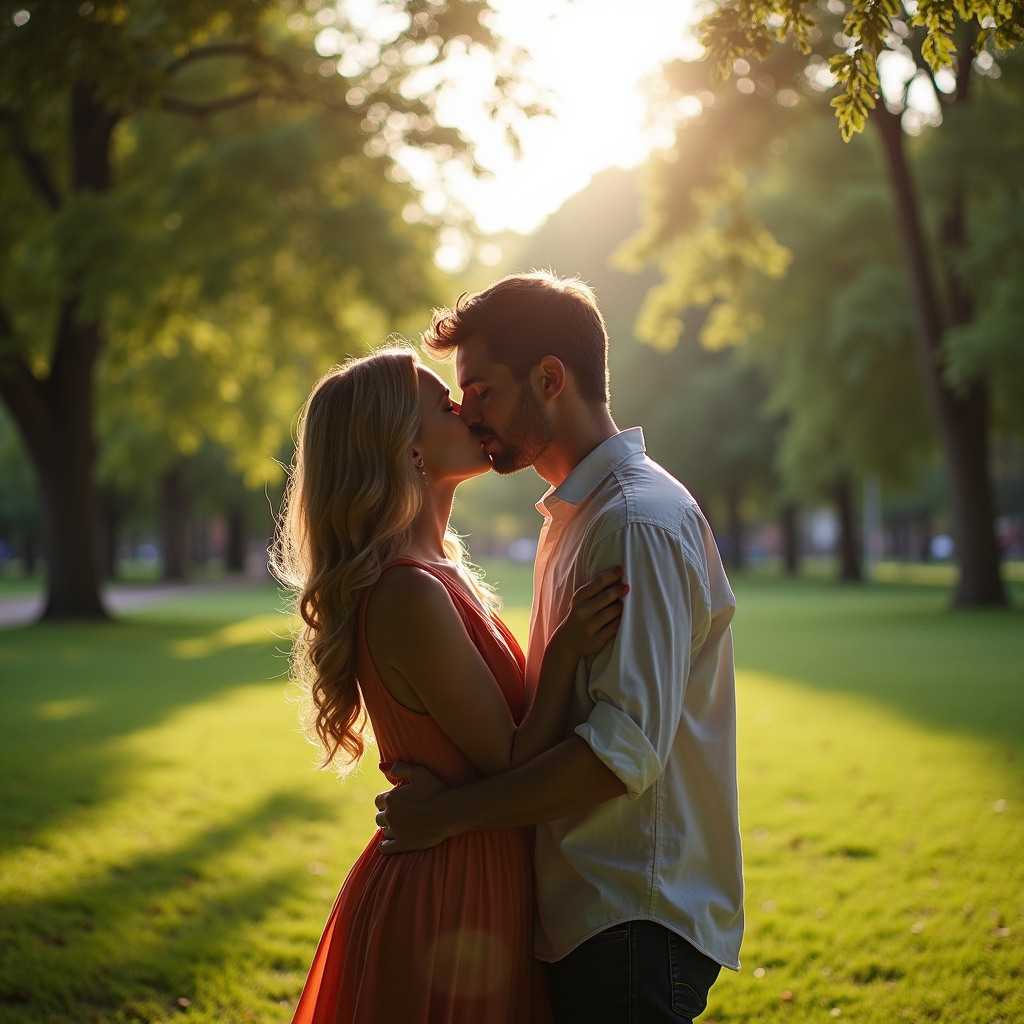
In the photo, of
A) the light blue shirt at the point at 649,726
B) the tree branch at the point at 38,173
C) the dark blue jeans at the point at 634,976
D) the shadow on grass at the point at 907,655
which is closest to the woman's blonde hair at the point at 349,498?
the light blue shirt at the point at 649,726

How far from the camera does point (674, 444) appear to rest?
145 feet

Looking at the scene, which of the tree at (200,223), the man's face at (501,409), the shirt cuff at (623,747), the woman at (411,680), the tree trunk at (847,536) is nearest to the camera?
the shirt cuff at (623,747)

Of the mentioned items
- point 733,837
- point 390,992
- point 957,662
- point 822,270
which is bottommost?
point 957,662

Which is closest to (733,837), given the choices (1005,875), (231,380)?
(1005,875)

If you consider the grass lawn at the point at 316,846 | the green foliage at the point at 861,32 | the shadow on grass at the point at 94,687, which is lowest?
the grass lawn at the point at 316,846

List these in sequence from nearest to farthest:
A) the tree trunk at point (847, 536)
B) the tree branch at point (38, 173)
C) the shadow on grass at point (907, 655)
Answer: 1. the shadow on grass at point (907, 655)
2. the tree branch at point (38, 173)
3. the tree trunk at point (847, 536)

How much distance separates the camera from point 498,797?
2.39 meters

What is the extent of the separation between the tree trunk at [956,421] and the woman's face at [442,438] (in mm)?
20028

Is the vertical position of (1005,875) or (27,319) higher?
(27,319)

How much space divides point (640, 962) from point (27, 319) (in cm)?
2324

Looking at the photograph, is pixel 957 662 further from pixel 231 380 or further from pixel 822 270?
pixel 231 380

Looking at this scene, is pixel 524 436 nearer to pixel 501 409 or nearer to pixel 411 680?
pixel 501 409

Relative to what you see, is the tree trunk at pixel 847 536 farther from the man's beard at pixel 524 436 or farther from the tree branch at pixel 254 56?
the man's beard at pixel 524 436

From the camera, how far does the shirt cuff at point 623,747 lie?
85.8 inches
